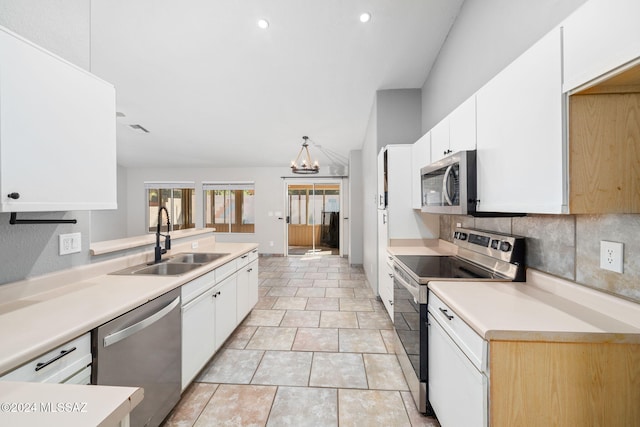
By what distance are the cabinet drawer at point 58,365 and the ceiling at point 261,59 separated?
2664 millimetres

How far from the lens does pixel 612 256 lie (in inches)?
41.6

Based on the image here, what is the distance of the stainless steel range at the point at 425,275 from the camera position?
159cm

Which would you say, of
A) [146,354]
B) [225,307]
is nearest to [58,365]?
[146,354]

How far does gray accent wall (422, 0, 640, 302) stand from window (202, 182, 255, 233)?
5.92m

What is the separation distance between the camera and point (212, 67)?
3.23 meters

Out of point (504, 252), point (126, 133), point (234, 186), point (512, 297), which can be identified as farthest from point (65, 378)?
point (234, 186)

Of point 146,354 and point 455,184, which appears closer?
point 146,354

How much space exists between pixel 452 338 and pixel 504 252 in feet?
2.41

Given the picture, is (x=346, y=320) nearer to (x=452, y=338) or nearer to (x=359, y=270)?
(x=452, y=338)

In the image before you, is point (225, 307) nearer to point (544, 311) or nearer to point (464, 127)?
point (544, 311)

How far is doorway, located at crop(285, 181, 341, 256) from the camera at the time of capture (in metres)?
7.61

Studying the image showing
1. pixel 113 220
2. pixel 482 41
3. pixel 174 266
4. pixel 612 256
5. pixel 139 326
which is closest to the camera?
pixel 612 256

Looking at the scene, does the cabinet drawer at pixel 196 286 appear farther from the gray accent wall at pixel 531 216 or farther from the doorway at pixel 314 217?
the doorway at pixel 314 217

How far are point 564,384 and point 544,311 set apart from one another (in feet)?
0.91
